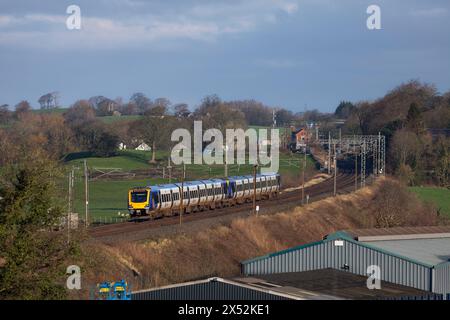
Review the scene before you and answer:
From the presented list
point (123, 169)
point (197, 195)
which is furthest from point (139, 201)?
point (123, 169)

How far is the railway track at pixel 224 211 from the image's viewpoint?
45.9 m

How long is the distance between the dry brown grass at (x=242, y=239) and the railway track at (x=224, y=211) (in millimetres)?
2980

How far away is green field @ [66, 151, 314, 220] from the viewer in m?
67.7

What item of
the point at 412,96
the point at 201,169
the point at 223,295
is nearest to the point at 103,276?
the point at 223,295

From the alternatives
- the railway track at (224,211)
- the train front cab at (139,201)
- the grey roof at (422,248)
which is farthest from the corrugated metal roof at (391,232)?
the train front cab at (139,201)

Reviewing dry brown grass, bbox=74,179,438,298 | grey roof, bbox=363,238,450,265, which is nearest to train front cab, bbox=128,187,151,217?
dry brown grass, bbox=74,179,438,298

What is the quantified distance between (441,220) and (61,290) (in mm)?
54318

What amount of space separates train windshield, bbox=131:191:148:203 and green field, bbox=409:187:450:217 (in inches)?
1377

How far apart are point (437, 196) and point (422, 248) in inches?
2069

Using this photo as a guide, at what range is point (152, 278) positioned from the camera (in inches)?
1419

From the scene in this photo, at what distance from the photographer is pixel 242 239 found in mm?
49500

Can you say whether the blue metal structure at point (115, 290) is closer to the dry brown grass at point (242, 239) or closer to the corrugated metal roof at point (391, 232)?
the dry brown grass at point (242, 239)

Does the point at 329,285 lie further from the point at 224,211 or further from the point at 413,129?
the point at 413,129
